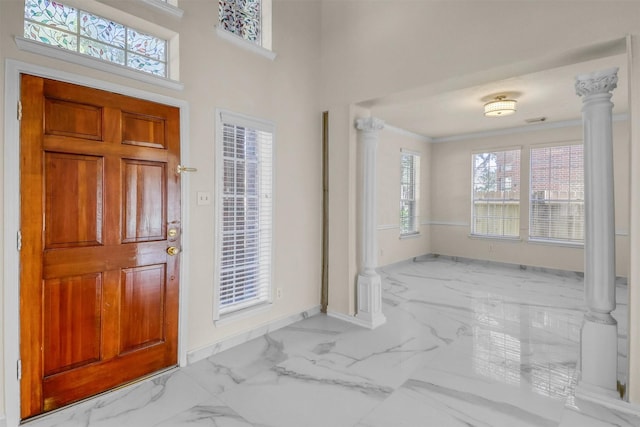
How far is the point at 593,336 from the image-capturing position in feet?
7.70

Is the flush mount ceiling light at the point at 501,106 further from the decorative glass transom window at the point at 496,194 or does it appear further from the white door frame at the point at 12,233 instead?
the white door frame at the point at 12,233

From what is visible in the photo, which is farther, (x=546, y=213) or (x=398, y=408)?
(x=546, y=213)

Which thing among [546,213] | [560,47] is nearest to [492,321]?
[560,47]

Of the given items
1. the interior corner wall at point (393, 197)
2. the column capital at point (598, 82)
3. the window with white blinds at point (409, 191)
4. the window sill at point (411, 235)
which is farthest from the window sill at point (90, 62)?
the window sill at point (411, 235)

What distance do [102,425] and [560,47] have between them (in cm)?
396

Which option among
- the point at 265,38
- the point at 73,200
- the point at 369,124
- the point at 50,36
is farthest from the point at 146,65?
the point at 369,124

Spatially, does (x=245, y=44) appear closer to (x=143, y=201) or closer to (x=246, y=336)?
(x=143, y=201)

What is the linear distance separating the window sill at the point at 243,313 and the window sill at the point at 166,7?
2.55 meters

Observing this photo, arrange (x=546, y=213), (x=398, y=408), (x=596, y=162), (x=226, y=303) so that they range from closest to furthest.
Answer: (x=398, y=408), (x=596, y=162), (x=226, y=303), (x=546, y=213)

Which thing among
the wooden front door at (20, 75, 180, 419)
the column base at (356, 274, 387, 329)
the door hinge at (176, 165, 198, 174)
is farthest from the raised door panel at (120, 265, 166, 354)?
the column base at (356, 274, 387, 329)

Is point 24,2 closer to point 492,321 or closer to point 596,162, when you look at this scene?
point 596,162

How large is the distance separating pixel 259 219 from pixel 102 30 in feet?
6.37

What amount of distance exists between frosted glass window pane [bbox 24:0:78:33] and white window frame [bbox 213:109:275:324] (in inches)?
43.9

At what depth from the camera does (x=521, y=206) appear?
6652 mm
